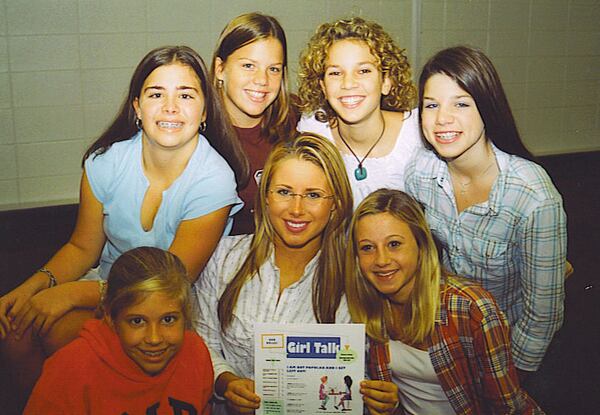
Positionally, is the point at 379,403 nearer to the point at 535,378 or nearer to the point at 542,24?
the point at 535,378

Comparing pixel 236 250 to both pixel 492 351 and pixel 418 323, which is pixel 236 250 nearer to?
pixel 418 323

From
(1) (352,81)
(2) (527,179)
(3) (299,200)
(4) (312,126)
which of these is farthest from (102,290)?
(2) (527,179)

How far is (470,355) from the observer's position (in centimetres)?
146

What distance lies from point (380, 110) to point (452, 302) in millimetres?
417

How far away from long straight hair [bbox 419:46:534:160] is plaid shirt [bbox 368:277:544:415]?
1.03ft

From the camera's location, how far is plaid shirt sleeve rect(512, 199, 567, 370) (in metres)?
1.43

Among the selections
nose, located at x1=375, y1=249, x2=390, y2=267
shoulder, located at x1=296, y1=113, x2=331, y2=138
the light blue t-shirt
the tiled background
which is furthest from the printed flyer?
the tiled background

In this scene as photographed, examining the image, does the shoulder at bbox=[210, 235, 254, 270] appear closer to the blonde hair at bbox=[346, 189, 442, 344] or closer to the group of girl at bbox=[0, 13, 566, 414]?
the group of girl at bbox=[0, 13, 566, 414]

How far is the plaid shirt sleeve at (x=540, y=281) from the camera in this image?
4.70ft

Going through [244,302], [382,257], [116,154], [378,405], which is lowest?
[378,405]

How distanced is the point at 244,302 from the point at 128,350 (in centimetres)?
26

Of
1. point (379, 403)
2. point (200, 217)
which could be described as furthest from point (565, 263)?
point (200, 217)

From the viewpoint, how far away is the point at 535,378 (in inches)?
62.8

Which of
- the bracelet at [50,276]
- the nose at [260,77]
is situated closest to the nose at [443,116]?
the nose at [260,77]
